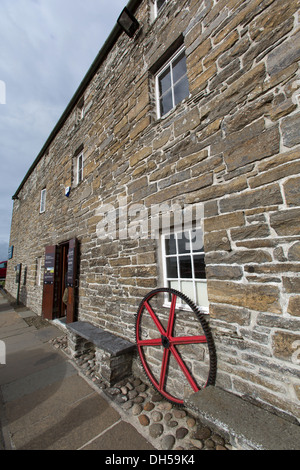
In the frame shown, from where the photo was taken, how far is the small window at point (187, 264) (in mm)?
2617

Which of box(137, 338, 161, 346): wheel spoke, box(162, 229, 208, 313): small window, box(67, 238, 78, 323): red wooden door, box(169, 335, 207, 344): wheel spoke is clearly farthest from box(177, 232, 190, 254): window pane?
box(67, 238, 78, 323): red wooden door

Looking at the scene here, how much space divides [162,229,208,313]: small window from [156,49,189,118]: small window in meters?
2.19

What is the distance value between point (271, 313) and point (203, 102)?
2.59 metres

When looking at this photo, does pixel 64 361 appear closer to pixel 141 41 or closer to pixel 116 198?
pixel 116 198

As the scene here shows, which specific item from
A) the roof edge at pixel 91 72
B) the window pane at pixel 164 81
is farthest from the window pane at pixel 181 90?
the roof edge at pixel 91 72

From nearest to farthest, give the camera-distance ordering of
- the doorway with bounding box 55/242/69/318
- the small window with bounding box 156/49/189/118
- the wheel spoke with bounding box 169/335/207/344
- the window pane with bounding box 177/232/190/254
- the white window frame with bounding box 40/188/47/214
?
the wheel spoke with bounding box 169/335/207/344 < the window pane with bounding box 177/232/190/254 < the small window with bounding box 156/49/189/118 < the doorway with bounding box 55/242/69/318 < the white window frame with bounding box 40/188/47/214

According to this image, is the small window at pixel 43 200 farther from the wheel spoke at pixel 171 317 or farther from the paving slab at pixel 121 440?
the paving slab at pixel 121 440

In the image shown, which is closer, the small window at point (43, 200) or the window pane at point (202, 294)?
the window pane at point (202, 294)

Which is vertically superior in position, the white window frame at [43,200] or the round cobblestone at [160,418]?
the white window frame at [43,200]

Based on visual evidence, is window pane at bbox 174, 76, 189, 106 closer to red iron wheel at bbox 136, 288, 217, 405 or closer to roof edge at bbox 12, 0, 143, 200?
roof edge at bbox 12, 0, 143, 200

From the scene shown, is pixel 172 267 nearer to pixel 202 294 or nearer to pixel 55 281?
pixel 202 294

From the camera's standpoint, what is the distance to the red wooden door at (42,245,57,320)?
6.41 m

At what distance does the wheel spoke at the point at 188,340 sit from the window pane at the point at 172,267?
816 mm
